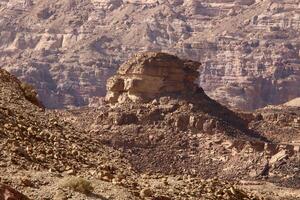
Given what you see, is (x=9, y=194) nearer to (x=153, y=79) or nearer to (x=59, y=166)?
(x=59, y=166)

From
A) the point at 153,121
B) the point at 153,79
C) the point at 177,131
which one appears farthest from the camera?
the point at 153,79

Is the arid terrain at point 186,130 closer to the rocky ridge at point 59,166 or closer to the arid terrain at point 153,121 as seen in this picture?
the arid terrain at point 153,121

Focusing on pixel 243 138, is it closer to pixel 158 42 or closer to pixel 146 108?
pixel 146 108

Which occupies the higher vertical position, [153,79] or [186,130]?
[153,79]

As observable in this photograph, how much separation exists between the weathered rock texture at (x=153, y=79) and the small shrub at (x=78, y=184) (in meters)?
62.8

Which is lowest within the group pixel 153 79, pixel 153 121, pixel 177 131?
pixel 177 131

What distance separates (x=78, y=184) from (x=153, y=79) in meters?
64.2

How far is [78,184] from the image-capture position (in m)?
18.5

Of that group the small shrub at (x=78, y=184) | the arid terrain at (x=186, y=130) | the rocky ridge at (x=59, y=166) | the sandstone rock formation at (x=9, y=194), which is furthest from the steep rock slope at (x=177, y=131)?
the sandstone rock formation at (x=9, y=194)

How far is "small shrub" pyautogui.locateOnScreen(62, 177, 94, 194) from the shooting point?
60.4 ft

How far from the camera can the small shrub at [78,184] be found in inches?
725

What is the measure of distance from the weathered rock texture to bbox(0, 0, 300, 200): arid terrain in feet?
0.18

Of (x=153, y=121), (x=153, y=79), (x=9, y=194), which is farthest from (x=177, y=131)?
(x=9, y=194)

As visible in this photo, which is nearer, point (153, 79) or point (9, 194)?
point (9, 194)
